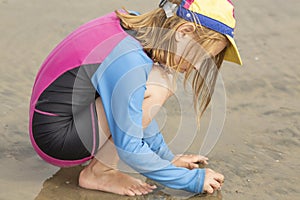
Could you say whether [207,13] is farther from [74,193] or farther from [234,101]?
[234,101]

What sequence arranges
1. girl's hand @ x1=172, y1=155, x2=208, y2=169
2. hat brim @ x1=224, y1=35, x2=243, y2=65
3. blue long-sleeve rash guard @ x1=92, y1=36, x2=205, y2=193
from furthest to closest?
girl's hand @ x1=172, y1=155, x2=208, y2=169 < hat brim @ x1=224, y1=35, x2=243, y2=65 < blue long-sleeve rash guard @ x1=92, y1=36, x2=205, y2=193

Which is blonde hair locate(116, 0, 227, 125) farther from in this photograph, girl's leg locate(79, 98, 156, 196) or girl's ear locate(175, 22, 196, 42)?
girl's leg locate(79, 98, 156, 196)

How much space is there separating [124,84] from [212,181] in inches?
20.3

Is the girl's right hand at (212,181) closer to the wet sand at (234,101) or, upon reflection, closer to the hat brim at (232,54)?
the wet sand at (234,101)

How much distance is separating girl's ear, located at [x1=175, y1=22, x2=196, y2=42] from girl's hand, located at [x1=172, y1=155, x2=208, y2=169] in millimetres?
563

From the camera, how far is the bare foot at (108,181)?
2447 millimetres

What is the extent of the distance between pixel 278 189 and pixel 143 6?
1.83m

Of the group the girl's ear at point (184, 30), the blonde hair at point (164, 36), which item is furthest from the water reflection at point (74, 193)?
the girl's ear at point (184, 30)

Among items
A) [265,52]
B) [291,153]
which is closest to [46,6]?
[265,52]

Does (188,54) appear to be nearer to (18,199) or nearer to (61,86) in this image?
(61,86)

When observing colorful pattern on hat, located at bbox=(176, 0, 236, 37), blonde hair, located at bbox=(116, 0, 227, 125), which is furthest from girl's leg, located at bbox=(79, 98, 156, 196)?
colorful pattern on hat, located at bbox=(176, 0, 236, 37)

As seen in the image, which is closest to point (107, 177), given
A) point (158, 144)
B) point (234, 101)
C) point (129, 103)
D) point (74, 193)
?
point (74, 193)

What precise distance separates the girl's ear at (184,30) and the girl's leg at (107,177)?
43 cm

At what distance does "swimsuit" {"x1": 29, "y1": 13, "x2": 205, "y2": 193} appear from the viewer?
2.27 metres
